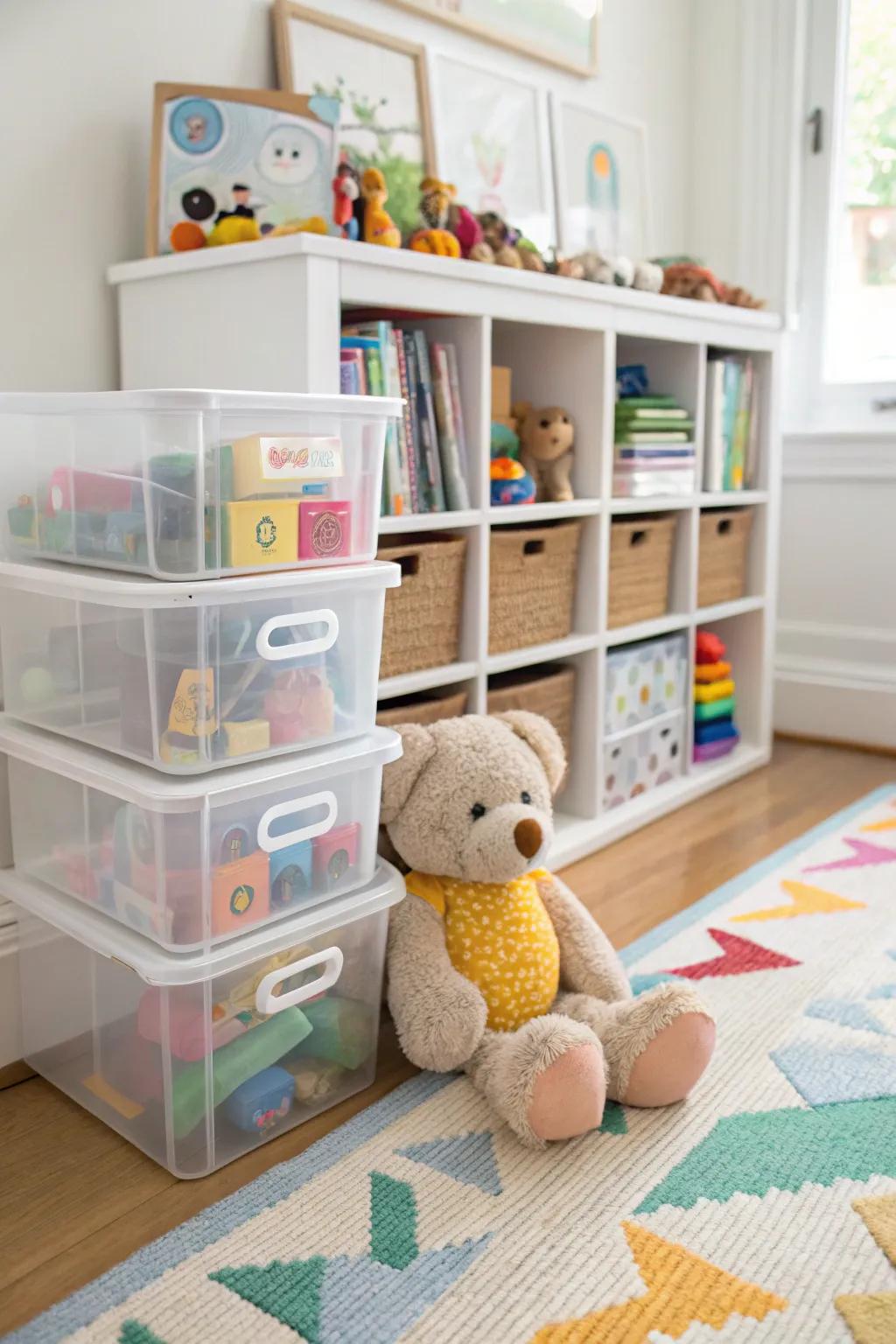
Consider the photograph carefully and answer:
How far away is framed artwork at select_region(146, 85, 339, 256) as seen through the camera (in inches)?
62.2

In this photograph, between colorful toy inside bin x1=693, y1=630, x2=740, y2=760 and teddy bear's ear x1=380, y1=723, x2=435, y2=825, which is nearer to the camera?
teddy bear's ear x1=380, y1=723, x2=435, y2=825

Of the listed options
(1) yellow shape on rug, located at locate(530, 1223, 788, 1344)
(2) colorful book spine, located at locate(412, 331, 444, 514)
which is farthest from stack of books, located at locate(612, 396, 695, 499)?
(1) yellow shape on rug, located at locate(530, 1223, 788, 1344)

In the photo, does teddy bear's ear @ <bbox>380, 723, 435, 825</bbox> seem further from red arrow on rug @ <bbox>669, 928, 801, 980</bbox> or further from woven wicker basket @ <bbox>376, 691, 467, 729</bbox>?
red arrow on rug @ <bbox>669, 928, 801, 980</bbox>

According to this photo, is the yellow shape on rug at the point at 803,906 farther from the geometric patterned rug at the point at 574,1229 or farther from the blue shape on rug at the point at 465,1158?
the blue shape on rug at the point at 465,1158

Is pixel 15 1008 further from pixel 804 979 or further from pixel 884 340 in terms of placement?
pixel 884 340

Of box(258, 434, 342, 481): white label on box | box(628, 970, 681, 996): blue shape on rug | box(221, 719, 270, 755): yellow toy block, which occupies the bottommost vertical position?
box(628, 970, 681, 996): blue shape on rug

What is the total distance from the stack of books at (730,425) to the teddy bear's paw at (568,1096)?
57.6 inches

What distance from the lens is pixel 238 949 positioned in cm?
119

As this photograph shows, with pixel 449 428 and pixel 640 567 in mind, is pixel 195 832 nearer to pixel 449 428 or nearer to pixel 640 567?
pixel 449 428

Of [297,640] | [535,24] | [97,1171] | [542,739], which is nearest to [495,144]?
[535,24]

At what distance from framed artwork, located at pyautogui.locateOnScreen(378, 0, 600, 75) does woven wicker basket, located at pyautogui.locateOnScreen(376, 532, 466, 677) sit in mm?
984

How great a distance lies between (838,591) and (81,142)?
1967 mm

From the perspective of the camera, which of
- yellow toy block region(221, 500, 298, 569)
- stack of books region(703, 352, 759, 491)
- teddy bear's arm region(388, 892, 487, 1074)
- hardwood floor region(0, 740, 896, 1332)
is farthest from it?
stack of books region(703, 352, 759, 491)

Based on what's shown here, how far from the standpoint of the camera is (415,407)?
5.62 ft
